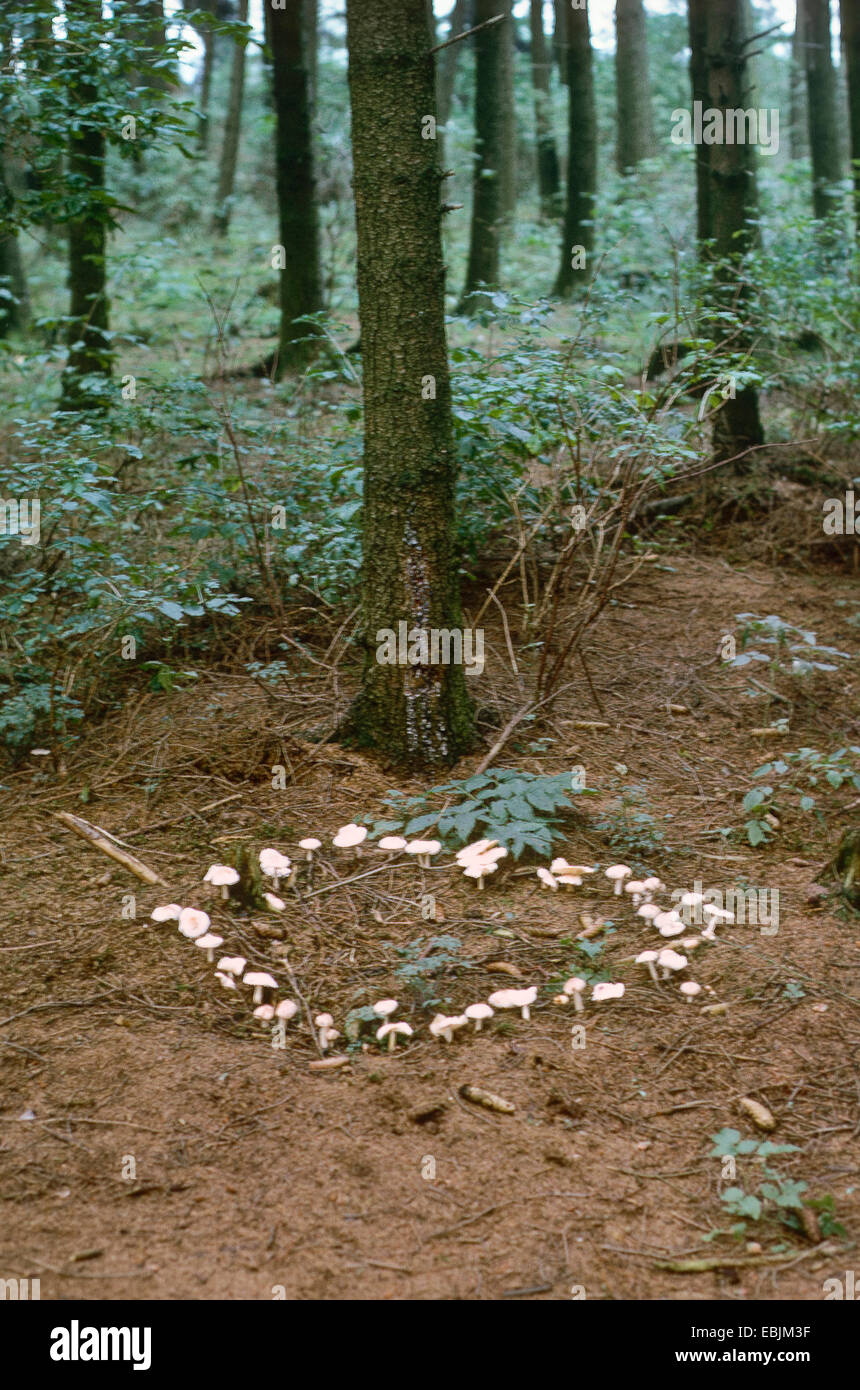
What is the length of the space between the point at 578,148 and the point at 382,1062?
14.7 meters

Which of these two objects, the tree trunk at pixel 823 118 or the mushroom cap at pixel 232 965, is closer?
the mushroom cap at pixel 232 965

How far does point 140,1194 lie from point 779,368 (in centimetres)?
841

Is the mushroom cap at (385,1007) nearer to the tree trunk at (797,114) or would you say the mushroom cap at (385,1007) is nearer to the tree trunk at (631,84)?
the tree trunk at (631,84)

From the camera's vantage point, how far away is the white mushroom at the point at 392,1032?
351cm

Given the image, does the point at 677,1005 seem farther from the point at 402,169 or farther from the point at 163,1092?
the point at 402,169

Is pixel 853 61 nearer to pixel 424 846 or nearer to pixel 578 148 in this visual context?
pixel 578 148

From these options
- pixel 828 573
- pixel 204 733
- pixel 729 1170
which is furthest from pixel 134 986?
pixel 828 573

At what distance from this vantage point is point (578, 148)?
48.7 feet

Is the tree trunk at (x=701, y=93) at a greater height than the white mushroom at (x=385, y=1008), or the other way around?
the tree trunk at (x=701, y=93)

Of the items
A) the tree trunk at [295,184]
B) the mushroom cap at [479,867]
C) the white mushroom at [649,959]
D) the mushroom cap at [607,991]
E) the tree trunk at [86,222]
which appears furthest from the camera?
the tree trunk at [295,184]

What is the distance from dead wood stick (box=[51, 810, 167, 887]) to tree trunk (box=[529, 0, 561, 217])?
16480mm

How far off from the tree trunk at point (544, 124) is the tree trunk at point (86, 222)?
1072 cm

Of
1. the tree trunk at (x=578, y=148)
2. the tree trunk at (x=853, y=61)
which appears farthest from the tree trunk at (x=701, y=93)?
the tree trunk at (x=578, y=148)

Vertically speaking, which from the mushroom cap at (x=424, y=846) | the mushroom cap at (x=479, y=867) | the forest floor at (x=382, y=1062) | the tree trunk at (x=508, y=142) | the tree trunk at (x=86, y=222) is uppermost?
the tree trunk at (x=508, y=142)
